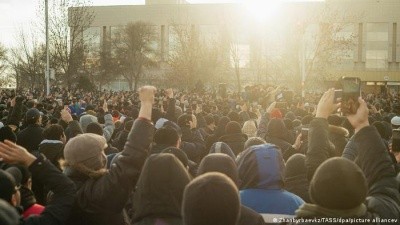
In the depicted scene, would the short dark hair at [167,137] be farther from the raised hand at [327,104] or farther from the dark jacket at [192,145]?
the raised hand at [327,104]

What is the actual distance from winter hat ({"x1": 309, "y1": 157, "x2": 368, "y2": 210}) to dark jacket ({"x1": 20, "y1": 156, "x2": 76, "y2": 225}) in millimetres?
1905

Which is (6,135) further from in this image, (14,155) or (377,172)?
(377,172)

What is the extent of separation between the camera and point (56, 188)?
397 centimetres

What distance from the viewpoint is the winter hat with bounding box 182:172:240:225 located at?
9.43 ft

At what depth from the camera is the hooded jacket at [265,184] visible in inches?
169

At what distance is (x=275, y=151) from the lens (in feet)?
15.0

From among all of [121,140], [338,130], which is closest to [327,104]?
[338,130]

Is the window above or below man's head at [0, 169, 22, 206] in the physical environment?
above

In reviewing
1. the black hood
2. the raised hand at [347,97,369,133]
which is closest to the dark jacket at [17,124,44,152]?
the black hood

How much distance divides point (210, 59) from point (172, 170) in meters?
47.0

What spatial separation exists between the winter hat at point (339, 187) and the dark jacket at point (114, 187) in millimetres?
1474

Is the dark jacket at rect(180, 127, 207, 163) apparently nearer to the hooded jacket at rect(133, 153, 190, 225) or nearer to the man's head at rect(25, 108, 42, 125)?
the man's head at rect(25, 108, 42, 125)

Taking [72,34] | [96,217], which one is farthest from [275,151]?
[72,34]

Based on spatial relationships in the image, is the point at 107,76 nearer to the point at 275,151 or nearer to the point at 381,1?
the point at 381,1
